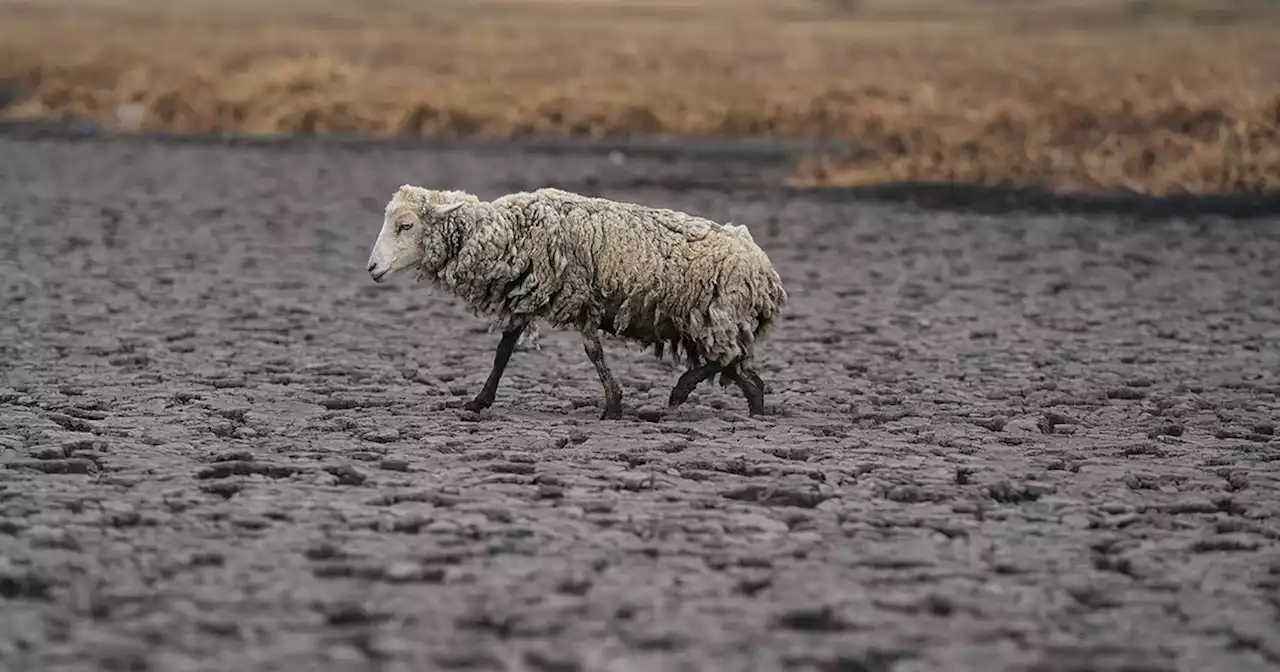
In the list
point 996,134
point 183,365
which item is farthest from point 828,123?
point 183,365

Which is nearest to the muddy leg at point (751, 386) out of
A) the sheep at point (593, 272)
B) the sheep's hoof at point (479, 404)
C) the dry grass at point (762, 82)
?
the sheep at point (593, 272)

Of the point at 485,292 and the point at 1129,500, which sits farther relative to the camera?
the point at 485,292

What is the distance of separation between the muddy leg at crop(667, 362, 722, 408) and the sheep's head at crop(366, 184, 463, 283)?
5.57 feet

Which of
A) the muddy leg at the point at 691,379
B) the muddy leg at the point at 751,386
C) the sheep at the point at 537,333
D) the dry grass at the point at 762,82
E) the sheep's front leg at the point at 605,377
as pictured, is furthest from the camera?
the dry grass at the point at 762,82

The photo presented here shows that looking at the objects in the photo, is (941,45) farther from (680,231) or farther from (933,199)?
(680,231)

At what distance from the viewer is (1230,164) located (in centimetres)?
2541

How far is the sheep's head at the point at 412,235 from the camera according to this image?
11.4 metres

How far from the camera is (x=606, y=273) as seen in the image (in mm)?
11500

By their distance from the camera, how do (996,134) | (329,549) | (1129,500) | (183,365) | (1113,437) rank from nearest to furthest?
(329,549), (1129,500), (1113,437), (183,365), (996,134)

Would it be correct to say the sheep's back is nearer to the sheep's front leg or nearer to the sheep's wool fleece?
the sheep's wool fleece

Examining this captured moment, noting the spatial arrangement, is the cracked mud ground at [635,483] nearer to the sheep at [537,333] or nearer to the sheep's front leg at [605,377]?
the sheep's front leg at [605,377]

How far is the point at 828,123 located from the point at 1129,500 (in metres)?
29.9

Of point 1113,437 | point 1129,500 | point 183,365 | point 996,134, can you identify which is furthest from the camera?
point 996,134

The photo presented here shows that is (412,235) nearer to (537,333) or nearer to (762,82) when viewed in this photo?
(537,333)
